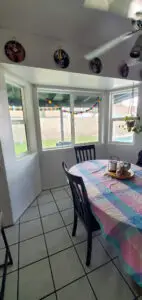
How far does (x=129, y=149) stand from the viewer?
293cm

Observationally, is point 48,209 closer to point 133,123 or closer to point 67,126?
point 67,126

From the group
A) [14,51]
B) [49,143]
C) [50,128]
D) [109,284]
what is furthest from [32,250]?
[14,51]

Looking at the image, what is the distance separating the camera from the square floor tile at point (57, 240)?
1.44 m

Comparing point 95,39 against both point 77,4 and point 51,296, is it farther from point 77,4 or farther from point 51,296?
point 51,296

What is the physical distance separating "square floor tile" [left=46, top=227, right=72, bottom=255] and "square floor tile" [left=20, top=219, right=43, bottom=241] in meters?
0.17

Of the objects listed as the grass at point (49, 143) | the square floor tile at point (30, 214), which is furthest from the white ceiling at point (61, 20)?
the square floor tile at point (30, 214)

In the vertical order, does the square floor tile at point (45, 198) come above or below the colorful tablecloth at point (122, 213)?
below

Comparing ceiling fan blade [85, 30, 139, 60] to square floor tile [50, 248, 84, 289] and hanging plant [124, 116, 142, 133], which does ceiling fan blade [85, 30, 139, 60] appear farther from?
square floor tile [50, 248, 84, 289]

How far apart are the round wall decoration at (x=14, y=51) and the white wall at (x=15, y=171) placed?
28cm

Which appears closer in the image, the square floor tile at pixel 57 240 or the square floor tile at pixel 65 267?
the square floor tile at pixel 65 267

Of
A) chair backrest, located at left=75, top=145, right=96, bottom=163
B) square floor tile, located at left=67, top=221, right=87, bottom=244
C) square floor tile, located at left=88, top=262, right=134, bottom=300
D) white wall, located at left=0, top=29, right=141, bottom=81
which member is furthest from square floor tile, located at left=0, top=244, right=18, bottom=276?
white wall, located at left=0, top=29, right=141, bottom=81

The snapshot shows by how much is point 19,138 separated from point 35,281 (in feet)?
5.85

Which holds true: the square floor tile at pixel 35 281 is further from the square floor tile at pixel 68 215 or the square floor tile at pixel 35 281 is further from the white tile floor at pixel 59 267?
the square floor tile at pixel 68 215

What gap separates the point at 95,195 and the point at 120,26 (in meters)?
2.00
